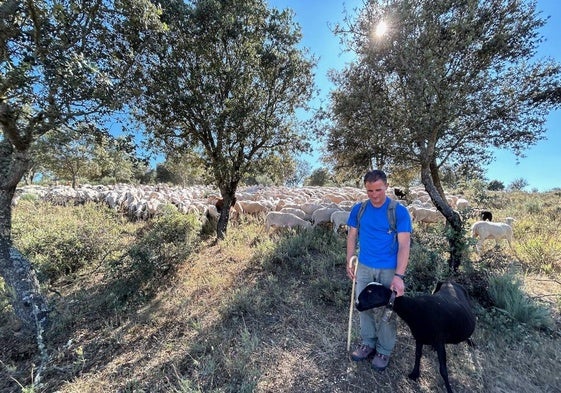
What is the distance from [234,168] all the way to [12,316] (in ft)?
19.9

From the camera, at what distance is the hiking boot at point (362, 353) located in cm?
318

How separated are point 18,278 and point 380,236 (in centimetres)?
564

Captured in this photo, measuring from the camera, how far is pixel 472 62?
612 centimetres

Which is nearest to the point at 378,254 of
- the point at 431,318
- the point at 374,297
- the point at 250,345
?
the point at 374,297

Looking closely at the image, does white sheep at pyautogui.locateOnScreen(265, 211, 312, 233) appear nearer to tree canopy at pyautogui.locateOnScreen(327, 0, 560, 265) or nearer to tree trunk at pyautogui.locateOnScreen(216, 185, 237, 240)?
tree trunk at pyautogui.locateOnScreen(216, 185, 237, 240)

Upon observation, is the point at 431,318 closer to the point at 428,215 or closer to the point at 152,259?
the point at 152,259

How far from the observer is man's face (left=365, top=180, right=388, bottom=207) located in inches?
107

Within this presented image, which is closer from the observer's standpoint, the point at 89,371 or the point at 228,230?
the point at 89,371

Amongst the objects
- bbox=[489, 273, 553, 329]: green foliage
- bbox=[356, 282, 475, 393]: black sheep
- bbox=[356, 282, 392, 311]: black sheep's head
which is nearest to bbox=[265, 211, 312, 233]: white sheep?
bbox=[489, 273, 553, 329]: green foliage

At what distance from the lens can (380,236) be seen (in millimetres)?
2840

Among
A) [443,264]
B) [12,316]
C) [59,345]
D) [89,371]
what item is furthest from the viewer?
[443,264]

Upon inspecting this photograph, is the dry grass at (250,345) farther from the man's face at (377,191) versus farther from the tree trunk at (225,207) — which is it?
the tree trunk at (225,207)

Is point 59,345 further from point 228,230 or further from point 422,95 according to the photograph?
point 422,95

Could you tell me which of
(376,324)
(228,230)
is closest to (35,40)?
(376,324)
